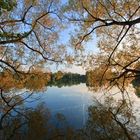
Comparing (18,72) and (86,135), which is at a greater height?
(18,72)

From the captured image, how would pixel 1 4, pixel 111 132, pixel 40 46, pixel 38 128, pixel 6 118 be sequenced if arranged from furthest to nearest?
1. pixel 40 46
2. pixel 6 118
3. pixel 38 128
4. pixel 111 132
5. pixel 1 4

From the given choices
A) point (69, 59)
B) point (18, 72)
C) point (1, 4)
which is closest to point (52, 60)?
point (69, 59)

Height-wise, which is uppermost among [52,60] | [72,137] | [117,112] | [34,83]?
[52,60]

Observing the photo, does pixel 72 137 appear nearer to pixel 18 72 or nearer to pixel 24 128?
pixel 24 128

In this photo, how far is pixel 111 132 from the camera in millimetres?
19578

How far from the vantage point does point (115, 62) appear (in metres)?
21.4

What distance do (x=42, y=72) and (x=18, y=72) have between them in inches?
200

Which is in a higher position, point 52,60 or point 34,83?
point 52,60

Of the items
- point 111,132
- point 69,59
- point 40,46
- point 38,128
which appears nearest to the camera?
point 111,132

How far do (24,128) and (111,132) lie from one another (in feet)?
20.0

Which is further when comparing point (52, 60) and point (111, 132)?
point (52, 60)

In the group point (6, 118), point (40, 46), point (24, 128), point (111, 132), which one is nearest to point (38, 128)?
point (24, 128)

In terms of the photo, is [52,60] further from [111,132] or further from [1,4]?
[1,4]

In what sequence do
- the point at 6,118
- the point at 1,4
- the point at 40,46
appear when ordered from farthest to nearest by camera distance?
the point at 40,46, the point at 6,118, the point at 1,4
